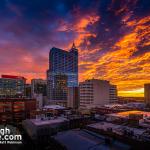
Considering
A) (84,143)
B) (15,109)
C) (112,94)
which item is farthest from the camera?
(112,94)

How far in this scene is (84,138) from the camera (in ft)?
143

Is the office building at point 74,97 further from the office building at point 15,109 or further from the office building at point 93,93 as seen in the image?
the office building at point 15,109

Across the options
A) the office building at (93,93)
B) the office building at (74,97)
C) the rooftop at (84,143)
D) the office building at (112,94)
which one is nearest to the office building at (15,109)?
the office building at (93,93)

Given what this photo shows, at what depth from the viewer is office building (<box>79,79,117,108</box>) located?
142 metres

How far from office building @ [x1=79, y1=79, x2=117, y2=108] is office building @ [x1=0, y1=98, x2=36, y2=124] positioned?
43947 millimetres

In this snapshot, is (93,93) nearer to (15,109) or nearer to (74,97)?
(74,97)

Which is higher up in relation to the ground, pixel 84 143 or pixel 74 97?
pixel 74 97

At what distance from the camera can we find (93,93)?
142m

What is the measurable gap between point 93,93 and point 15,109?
6399 centimetres

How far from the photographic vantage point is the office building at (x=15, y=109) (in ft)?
384

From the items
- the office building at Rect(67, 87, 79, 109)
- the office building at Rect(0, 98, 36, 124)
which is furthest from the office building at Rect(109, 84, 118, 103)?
the office building at Rect(0, 98, 36, 124)

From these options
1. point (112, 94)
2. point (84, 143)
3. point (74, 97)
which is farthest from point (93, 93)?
point (84, 143)

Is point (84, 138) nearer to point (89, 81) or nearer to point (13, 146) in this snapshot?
point (13, 146)

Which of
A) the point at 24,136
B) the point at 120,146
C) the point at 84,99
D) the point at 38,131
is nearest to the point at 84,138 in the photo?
the point at 120,146
